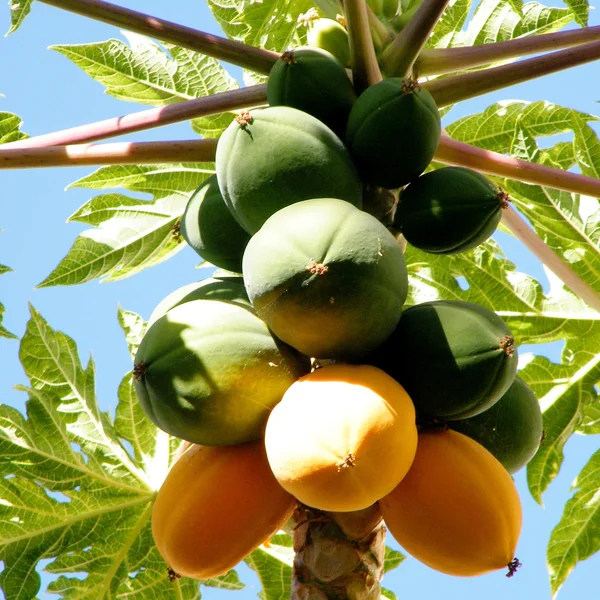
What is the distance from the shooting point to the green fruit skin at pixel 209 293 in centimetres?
193

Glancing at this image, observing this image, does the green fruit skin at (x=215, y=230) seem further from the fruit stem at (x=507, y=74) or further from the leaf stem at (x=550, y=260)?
the leaf stem at (x=550, y=260)

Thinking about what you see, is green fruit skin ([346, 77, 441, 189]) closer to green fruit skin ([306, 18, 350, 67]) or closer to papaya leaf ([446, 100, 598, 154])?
green fruit skin ([306, 18, 350, 67])

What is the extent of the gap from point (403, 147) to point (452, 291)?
101 centimetres

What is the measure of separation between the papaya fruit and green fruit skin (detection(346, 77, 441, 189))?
3.8 inches

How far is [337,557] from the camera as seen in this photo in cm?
175

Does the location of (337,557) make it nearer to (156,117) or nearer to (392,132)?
(392,132)

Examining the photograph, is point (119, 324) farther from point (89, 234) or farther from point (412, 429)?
point (412, 429)

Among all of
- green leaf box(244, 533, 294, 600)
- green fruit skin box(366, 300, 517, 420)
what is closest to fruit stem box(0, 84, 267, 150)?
Answer: green fruit skin box(366, 300, 517, 420)

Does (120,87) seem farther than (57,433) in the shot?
Yes

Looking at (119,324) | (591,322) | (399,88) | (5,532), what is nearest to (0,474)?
(5,532)

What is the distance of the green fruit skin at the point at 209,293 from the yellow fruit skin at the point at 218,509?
34cm

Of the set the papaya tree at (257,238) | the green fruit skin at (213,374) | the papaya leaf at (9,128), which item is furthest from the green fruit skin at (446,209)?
the papaya leaf at (9,128)

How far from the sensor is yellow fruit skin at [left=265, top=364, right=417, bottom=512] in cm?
149

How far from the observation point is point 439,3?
2336 mm
